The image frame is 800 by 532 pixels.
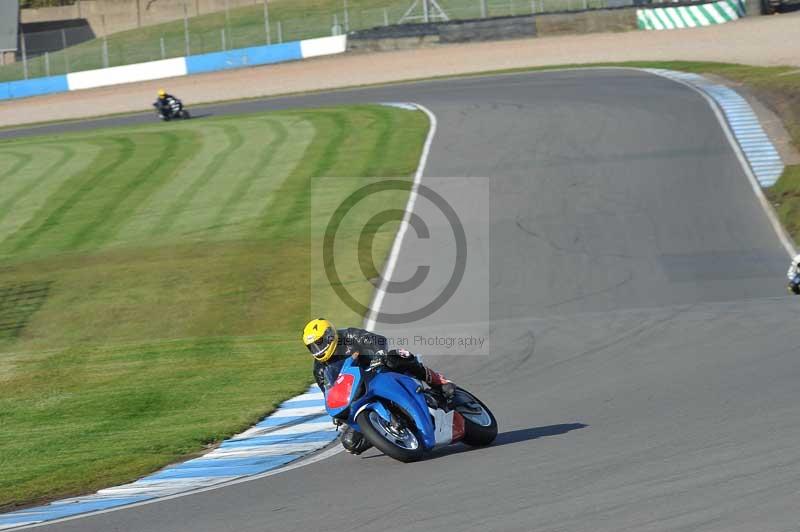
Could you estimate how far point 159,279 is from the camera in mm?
22406

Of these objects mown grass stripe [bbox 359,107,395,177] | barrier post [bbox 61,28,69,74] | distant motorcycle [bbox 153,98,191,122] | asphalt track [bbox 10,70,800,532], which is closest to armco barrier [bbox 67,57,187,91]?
barrier post [bbox 61,28,69,74]

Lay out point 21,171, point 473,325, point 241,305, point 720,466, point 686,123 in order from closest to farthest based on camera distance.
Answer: point 720,466, point 473,325, point 241,305, point 686,123, point 21,171

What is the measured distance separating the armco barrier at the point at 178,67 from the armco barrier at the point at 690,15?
1421 cm

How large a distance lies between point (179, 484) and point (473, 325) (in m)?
8.07

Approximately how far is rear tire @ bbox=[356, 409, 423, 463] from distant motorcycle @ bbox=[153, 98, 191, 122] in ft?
115

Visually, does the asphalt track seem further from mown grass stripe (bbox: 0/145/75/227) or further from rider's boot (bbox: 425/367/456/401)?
mown grass stripe (bbox: 0/145/75/227)

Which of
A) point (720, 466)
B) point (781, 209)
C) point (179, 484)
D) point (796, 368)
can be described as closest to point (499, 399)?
point (796, 368)

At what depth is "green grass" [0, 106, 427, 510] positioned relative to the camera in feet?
43.1

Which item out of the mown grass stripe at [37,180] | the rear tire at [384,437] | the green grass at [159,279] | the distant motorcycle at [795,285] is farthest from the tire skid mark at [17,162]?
the rear tire at [384,437]

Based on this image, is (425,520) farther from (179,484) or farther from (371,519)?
(179,484)

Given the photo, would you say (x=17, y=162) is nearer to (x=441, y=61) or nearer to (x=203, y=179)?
(x=203, y=179)

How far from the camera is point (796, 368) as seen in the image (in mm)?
11953

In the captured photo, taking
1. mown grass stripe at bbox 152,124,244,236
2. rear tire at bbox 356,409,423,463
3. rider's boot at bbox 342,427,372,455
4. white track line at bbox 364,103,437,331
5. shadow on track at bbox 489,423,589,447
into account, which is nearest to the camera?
rear tire at bbox 356,409,423,463

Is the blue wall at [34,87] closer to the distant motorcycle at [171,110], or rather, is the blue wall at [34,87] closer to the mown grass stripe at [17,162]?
the distant motorcycle at [171,110]
